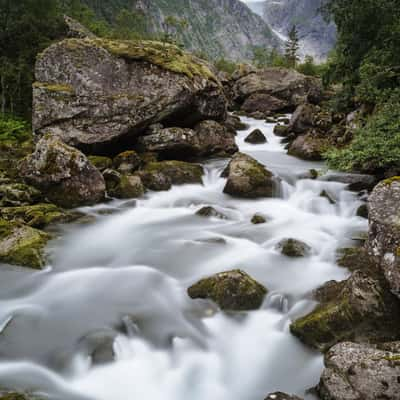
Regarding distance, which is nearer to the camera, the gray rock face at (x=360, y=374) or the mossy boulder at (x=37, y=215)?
the gray rock face at (x=360, y=374)

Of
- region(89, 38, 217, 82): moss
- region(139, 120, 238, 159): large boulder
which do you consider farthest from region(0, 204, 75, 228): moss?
region(89, 38, 217, 82): moss

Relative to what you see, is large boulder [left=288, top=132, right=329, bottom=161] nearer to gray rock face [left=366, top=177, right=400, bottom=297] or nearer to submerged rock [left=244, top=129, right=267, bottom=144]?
submerged rock [left=244, top=129, right=267, bottom=144]

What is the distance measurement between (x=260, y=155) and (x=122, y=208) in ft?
27.6

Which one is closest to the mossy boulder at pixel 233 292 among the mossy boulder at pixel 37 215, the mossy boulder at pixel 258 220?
the mossy boulder at pixel 258 220

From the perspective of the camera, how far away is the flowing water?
4723mm

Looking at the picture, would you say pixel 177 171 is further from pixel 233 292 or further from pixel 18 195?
pixel 233 292

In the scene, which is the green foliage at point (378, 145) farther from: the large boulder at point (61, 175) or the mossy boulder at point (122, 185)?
the large boulder at point (61, 175)

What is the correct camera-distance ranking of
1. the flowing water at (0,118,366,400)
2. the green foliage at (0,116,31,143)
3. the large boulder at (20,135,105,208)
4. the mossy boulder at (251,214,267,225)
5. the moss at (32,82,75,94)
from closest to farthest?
1. the flowing water at (0,118,366,400)
2. the mossy boulder at (251,214,267,225)
3. the large boulder at (20,135,105,208)
4. the moss at (32,82,75,94)
5. the green foliage at (0,116,31,143)

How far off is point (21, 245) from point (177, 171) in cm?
Result: 651

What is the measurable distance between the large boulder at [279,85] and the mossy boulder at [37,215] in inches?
916

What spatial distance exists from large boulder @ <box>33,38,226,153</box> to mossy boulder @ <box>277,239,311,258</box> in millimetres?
8134

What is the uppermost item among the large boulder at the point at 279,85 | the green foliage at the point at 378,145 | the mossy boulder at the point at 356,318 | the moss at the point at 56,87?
the large boulder at the point at 279,85

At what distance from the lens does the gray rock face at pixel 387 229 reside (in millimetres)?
5066

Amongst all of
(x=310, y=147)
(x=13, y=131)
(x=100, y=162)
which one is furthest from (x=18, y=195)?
(x=310, y=147)
